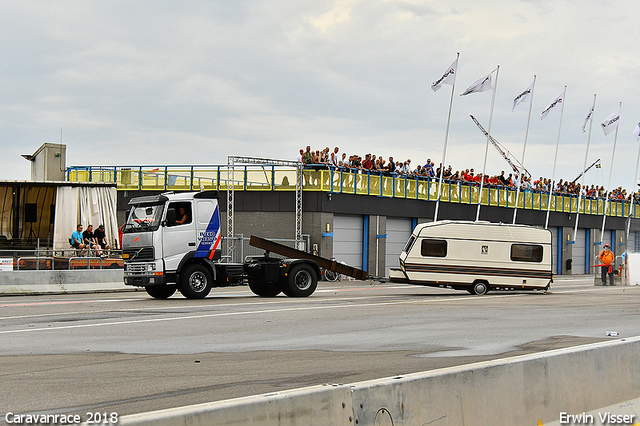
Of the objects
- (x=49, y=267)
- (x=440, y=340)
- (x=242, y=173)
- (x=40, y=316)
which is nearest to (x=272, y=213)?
(x=242, y=173)

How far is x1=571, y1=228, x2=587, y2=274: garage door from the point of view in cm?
5756

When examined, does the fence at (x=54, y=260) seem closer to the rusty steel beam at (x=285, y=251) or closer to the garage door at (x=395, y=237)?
the rusty steel beam at (x=285, y=251)

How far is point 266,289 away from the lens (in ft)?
77.2

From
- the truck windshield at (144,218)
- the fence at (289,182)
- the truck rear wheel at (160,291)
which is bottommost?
the truck rear wheel at (160,291)

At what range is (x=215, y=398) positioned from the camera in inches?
291

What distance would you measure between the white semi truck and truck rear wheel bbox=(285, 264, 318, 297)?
2.29 ft

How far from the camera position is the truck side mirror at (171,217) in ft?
69.7

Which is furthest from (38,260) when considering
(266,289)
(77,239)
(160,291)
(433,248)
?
(433,248)

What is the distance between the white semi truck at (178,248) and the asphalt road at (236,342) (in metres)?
0.89

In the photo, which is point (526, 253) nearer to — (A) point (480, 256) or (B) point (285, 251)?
(A) point (480, 256)

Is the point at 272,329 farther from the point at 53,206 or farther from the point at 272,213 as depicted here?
the point at 272,213

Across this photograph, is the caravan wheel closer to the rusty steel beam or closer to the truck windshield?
the rusty steel beam

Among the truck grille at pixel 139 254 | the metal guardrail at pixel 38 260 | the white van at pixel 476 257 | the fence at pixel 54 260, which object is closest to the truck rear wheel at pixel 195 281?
the truck grille at pixel 139 254

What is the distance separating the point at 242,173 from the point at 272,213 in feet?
8.34
